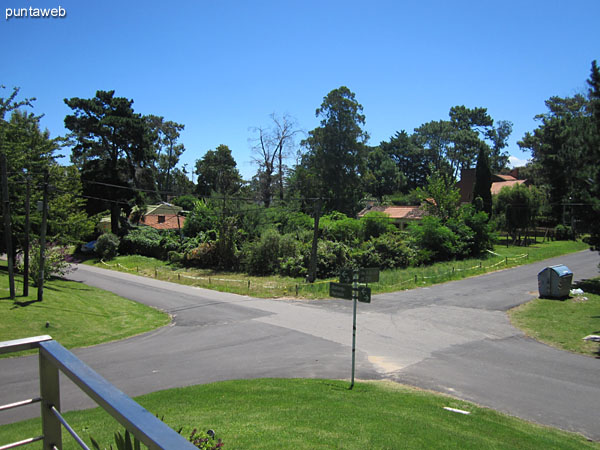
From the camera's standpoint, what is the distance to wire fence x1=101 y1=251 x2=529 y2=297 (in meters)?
27.3

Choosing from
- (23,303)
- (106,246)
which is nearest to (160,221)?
(106,246)

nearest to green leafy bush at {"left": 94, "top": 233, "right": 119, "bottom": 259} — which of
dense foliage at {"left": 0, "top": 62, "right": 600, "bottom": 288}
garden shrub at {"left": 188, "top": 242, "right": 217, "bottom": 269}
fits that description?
dense foliage at {"left": 0, "top": 62, "right": 600, "bottom": 288}

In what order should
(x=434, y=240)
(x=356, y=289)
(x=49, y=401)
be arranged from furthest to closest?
(x=434, y=240), (x=356, y=289), (x=49, y=401)

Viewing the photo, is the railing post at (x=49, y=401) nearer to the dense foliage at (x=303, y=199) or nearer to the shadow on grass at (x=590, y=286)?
the dense foliage at (x=303, y=199)

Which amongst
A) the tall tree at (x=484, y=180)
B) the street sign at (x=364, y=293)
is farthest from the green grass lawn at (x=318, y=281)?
the street sign at (x=364, y=293)

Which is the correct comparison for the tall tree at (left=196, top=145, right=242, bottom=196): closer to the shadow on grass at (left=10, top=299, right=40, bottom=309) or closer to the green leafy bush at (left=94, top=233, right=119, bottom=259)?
the green leafy bush at (left=94, top=233, right=119, bottom=259)

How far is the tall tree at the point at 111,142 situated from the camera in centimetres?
4725

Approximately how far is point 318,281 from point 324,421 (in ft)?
76.1

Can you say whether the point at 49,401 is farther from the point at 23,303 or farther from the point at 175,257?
the point at 175,257

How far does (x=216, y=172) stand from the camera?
278 feet

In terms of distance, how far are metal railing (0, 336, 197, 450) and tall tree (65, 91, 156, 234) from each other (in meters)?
48.4

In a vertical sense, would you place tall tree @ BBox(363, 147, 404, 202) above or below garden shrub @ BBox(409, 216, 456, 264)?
above

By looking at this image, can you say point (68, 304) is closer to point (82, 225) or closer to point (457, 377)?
point (82, 225)

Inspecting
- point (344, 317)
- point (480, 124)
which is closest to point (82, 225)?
point (344, 317)
